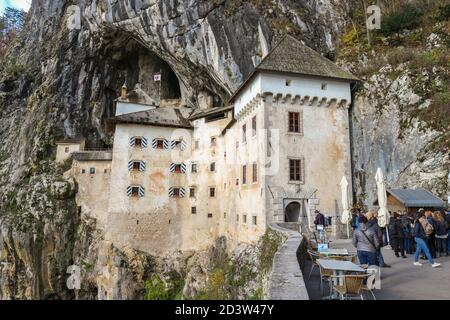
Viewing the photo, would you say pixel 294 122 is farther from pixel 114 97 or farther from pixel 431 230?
pixel 114 97

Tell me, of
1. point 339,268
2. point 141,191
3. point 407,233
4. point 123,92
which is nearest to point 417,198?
point 407,233

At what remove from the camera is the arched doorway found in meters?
18.1

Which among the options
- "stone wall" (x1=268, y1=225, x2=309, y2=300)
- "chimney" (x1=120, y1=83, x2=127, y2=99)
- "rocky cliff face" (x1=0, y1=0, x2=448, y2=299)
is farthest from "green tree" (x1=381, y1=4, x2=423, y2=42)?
"chimney" (x1=120, y1=83, x2=127, y2=99)

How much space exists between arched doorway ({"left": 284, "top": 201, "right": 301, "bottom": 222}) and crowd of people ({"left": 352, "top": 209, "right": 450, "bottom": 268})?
7.08 m

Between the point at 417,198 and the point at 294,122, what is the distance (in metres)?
6.82

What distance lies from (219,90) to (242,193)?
9682mm

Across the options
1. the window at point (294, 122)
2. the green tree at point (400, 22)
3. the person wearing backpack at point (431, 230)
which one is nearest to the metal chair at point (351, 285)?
the person wearing backpack at point (431, 230)

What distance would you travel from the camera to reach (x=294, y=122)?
17.7m

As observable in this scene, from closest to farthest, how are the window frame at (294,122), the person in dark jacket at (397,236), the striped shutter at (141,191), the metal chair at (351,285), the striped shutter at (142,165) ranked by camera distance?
1. the metal chair at (351,285)
2. the person in dark jacket at (397,236)
3. the window frame at (294,122)
4. the striped shutter at (141,191)
5. the striped shutter at (142,165)

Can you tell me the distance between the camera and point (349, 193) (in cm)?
1748

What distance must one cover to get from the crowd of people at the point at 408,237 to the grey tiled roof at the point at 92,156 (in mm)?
21326

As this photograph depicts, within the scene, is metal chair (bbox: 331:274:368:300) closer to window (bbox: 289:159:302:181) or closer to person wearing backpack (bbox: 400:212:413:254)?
person wearing backpack (bbox: 400:212:413:254)

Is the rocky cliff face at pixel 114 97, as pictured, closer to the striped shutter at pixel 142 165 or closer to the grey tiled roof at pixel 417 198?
the grey tiled roof at pixel 417 198

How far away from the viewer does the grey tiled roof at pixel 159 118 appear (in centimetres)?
2567
